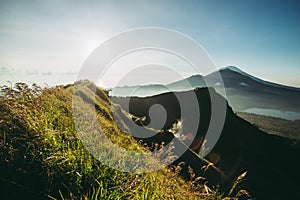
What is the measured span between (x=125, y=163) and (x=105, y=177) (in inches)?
39.3

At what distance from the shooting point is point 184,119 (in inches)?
1352

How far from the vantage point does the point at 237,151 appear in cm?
2877

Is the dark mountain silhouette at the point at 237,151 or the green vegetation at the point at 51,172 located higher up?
the green vegetation at the point at 51,172

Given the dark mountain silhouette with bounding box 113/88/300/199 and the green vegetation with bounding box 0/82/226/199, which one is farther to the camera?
the dark mountain silhouette with bounding box 113/88/300/199

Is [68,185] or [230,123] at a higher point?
[68,185]

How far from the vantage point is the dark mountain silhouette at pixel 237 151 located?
2058cm

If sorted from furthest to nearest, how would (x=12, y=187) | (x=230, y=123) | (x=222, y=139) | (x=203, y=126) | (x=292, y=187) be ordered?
(x=230, y=123)
(x=203, y=126)
(x=222, y=139)
(x=292, y=187)
(x=12, y=187)

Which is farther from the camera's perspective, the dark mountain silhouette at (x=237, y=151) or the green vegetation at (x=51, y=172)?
the dark mountain silhouette at (x=237, y=151)

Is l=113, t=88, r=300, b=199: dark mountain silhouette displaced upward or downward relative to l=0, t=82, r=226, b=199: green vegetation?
downward

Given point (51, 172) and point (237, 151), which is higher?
point (51, 172)

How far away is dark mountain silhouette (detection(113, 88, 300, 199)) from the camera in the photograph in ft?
67.5

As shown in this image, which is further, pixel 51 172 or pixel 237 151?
pixel 237 151

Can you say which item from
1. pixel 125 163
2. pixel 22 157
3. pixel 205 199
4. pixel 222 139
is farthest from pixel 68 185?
pixel 222 139

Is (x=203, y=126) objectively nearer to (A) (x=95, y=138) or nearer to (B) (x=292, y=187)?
(B) (x=292, y=187)
